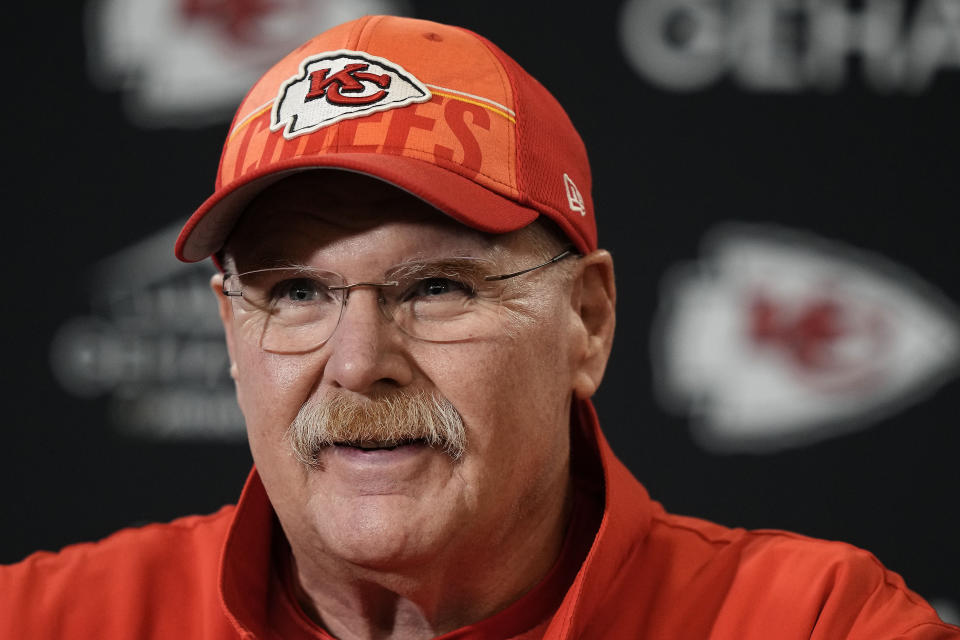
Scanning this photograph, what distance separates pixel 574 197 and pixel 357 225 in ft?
0.94

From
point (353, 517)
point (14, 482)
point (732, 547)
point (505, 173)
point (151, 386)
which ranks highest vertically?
point (505, 173)

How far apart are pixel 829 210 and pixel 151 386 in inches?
49.5

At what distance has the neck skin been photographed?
1283 millimetres

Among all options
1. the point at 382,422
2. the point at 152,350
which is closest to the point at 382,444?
the point at 382,422

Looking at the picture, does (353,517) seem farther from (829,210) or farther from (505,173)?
(829,210)

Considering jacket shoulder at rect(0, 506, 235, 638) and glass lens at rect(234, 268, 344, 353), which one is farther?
jacket shoulder at rect(0, 506, 235, 638)

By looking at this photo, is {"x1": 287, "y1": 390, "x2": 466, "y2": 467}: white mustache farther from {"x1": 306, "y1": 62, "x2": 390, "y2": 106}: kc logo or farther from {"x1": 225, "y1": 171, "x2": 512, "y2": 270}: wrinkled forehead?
{"x1": 306, "y1": 62, "x2": 390, "y2": 106}: kc logo

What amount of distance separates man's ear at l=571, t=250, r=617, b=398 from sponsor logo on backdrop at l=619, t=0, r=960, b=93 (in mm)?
713

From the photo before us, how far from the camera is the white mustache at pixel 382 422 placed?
1186mm

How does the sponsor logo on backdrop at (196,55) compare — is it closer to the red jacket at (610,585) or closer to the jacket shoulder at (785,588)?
the red jacket at (610,585)

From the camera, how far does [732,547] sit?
141cm

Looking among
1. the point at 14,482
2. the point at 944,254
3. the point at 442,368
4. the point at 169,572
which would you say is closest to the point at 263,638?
the point at 169,572

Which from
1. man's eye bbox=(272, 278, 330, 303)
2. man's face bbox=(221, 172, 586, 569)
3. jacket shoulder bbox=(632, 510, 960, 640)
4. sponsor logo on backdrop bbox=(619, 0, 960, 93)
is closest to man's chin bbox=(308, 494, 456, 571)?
man's face bbox=(221, 172, 586, 569)

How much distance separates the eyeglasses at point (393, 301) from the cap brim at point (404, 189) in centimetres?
6
